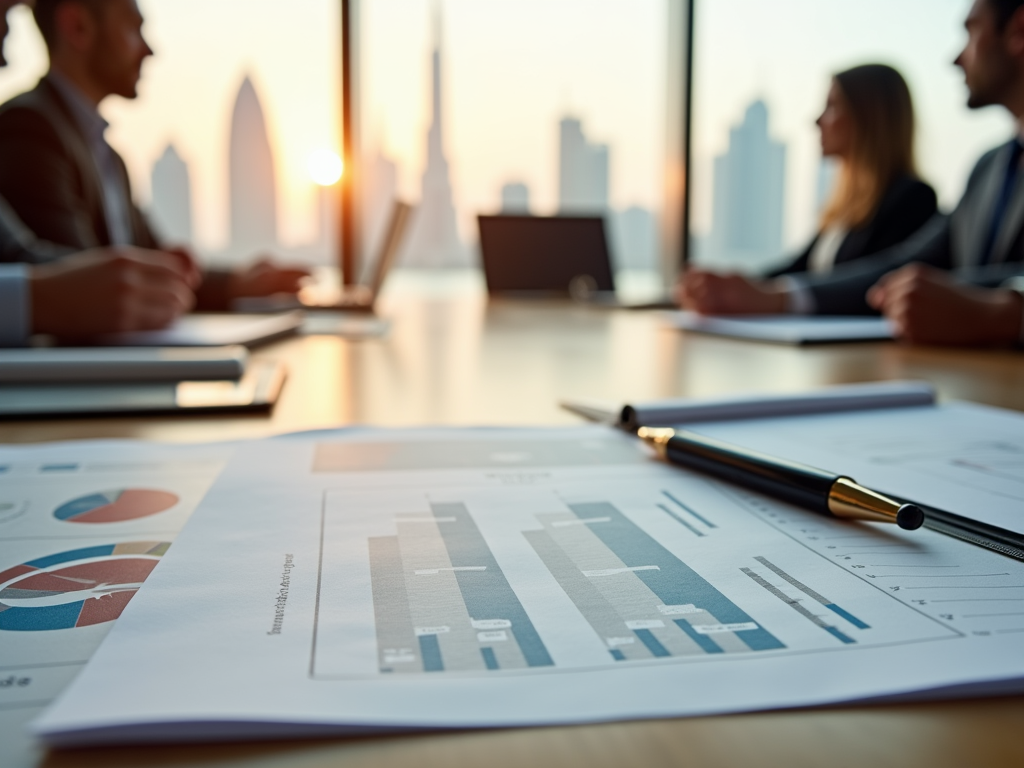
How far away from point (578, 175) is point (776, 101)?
901 millimetres

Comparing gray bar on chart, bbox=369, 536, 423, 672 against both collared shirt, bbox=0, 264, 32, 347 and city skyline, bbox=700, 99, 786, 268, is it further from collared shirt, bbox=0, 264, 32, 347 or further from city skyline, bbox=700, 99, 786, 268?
city skyline, bbox=700, 99, 786, 268

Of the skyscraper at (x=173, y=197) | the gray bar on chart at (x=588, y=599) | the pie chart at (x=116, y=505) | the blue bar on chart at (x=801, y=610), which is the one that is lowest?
the blue bar on chart at (x=801, y=610)

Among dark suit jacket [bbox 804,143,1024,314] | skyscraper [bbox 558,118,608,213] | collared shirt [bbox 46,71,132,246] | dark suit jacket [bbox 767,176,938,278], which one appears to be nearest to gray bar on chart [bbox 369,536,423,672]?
dark suit jacket [bbox 804,143,1024,314]

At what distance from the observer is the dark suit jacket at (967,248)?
4.99 ft

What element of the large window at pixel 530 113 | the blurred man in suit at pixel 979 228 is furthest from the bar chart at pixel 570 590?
the large window at pixel 530 113

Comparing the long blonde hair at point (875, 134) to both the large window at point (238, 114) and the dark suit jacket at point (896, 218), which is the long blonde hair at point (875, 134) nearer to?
the dark suit jacket at point (896, 218)

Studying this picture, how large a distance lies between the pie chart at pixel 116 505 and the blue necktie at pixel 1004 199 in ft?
5.46

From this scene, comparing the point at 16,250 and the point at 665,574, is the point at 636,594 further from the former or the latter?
the point at 16,250

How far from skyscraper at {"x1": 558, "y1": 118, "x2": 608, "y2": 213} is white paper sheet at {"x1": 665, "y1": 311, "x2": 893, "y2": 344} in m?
2.19

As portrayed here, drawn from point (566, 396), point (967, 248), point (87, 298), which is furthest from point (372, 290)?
point (967, 248)

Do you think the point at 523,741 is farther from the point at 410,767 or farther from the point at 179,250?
the point at 179,250

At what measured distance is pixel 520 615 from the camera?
23 centimetres

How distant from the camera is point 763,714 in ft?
0.62

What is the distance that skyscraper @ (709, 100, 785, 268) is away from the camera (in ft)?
11.7
